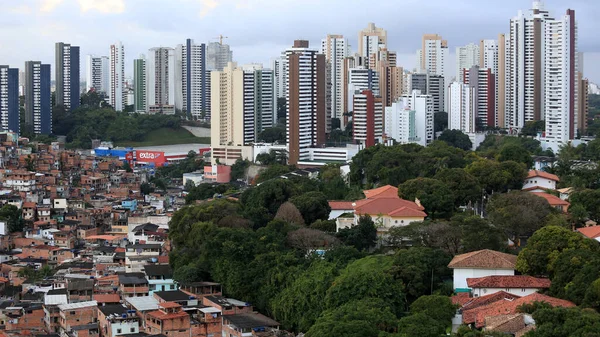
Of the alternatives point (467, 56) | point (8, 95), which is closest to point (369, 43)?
point (467, 56)

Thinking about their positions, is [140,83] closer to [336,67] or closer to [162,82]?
[162,82]

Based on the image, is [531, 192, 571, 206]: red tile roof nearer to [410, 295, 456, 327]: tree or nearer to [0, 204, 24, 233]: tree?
[410, 295, 456, 327]: tree

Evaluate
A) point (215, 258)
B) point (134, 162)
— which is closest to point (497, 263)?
point (215, 258)

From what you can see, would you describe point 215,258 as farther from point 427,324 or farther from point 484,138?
point 484,138

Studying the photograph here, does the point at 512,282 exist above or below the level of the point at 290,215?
below

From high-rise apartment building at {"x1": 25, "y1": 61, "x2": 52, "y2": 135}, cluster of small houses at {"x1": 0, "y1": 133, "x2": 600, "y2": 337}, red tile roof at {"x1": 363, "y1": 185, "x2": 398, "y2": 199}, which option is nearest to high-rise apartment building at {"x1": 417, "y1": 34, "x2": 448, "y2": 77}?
high-rise apartment building at {"x1": 25, "y1": 61, "x2": 52, "y2": 135}

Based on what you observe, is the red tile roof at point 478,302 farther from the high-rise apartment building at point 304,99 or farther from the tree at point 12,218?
the high-rise apartment building at point 304,99
